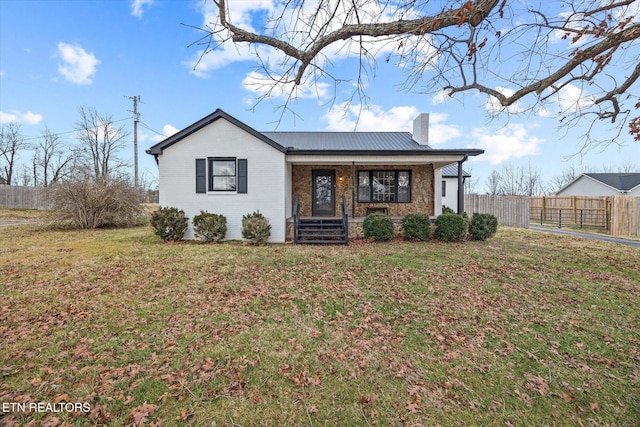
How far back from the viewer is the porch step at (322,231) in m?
9.93

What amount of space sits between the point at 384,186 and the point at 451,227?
154 inches

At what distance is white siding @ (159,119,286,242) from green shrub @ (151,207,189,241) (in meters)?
0.37

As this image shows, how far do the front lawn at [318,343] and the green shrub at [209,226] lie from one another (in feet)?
10.1

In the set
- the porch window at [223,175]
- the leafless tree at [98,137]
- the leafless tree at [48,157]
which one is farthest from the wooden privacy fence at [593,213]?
the leafless tree at [48,157]

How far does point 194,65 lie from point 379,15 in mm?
2546

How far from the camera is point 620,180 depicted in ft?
82.8

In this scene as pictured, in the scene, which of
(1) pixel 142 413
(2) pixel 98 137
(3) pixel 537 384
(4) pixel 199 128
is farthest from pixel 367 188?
(2) pixel 98 137

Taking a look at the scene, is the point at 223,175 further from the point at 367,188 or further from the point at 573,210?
the point at 573,210

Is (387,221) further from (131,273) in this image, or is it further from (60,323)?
(60,323)

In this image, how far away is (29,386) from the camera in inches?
103

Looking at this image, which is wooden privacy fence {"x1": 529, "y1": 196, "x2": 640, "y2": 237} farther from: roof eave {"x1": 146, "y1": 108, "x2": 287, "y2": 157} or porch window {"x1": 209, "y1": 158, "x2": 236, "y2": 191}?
porch window {"x1": 209, "y1": 158, "x2": 236, "y2": 191}

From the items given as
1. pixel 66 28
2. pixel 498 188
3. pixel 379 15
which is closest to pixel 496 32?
pixel 379 15

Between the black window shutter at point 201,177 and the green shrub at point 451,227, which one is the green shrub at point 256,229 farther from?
the green shrub at point 451,227

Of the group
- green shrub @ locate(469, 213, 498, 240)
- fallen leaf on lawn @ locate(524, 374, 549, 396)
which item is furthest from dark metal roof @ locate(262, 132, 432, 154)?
fallen leaf on lawn @ locate(524, 374, 549, 396)
